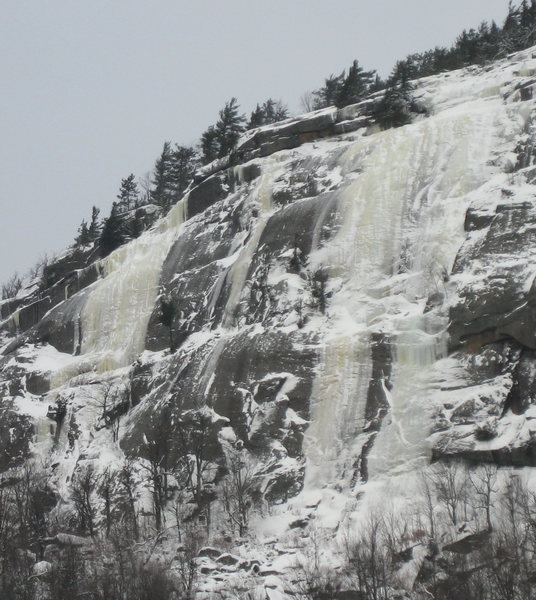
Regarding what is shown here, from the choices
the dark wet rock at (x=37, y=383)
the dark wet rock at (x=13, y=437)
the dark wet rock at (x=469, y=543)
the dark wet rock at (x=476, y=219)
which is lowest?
the dark wet rock at (x=469, y=543)

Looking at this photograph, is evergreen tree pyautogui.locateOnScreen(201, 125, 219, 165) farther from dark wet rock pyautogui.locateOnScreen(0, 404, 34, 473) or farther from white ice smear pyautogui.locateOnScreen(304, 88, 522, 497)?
dark wet rock pyautogui.locateOnScreen(0, 404, 34, 473)

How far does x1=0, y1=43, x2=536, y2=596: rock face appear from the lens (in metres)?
35.8

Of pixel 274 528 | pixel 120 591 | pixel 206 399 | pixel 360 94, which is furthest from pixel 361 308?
pixel 360 94

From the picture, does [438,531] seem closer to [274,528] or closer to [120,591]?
[274,528]

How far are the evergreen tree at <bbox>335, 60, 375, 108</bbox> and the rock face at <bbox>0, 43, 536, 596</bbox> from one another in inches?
148

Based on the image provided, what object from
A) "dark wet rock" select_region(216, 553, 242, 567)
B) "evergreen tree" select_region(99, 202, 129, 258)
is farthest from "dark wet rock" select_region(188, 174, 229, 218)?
"dark wet rock" select_region(216, 553, 242, 567)

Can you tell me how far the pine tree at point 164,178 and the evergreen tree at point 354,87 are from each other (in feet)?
63.4

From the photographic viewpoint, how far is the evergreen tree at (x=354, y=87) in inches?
2484

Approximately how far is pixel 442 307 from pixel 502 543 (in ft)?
43.7

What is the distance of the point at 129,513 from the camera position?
39125mm

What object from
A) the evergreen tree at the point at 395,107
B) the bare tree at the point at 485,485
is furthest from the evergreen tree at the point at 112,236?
the bare tree at the point at 485,485

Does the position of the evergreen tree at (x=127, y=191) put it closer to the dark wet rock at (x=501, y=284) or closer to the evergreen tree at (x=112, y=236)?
the evergreen tree at (x=112, y=236)

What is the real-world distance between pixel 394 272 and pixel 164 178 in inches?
1699

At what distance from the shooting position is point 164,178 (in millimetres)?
80625
